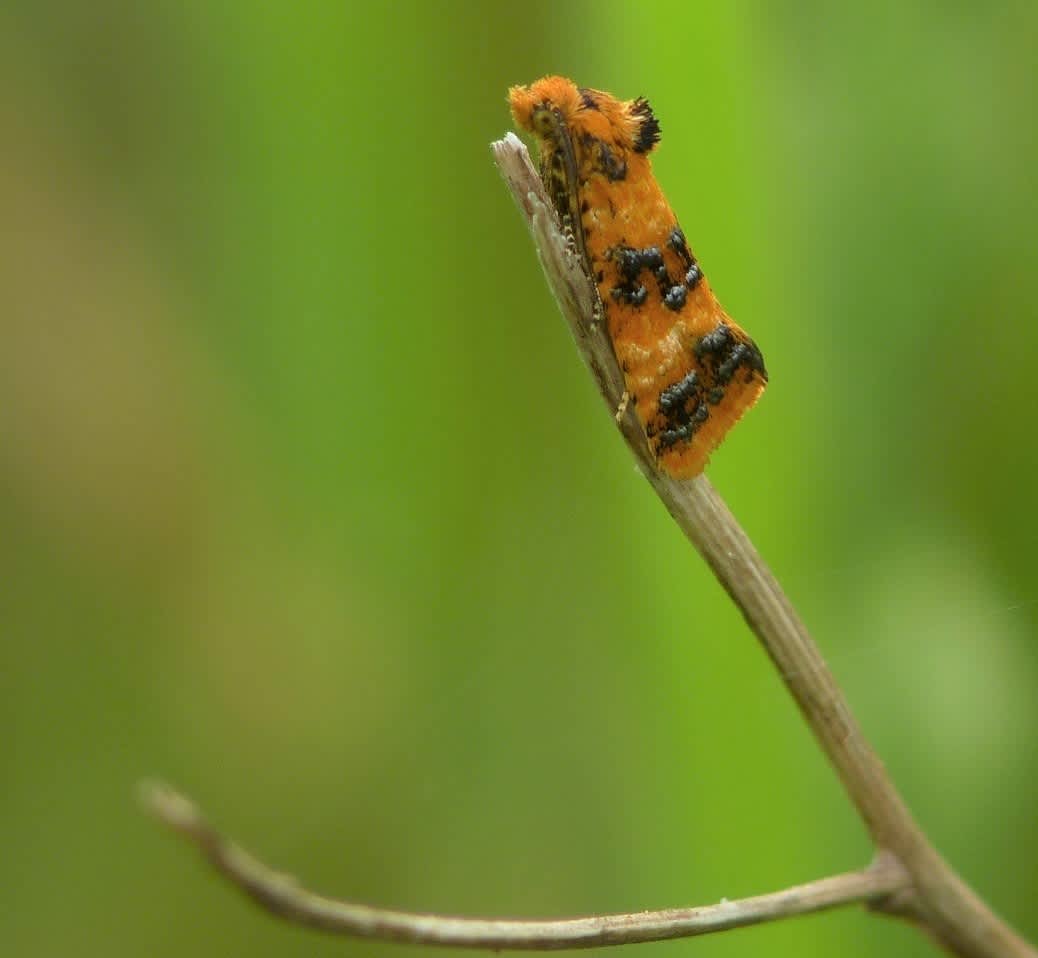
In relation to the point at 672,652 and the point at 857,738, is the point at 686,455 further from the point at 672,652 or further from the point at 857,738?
the point at 672,652

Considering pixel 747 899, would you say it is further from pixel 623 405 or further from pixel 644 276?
pixel 644 276

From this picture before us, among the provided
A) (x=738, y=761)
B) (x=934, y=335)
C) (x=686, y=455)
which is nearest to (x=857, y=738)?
(x=686, y=455)

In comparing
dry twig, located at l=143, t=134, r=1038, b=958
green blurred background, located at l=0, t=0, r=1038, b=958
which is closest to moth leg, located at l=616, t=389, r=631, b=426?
dry twig, located at l=143, t=134, r=1038, b=958

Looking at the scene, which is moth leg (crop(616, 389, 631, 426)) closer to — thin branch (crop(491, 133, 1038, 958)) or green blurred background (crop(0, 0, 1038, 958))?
thin branch (crop(491, 133, 1038, 958))

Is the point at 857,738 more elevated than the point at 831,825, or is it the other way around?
the point at 857,738

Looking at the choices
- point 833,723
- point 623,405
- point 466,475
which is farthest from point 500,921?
point 466,475

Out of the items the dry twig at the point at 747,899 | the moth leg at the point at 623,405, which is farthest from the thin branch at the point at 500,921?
the moth leg at the point at 623,405

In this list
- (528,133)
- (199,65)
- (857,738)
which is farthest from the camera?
(199,65)

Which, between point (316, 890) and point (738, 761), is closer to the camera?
point (738, 761)

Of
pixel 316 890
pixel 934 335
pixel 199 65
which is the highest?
pixel 199 65
